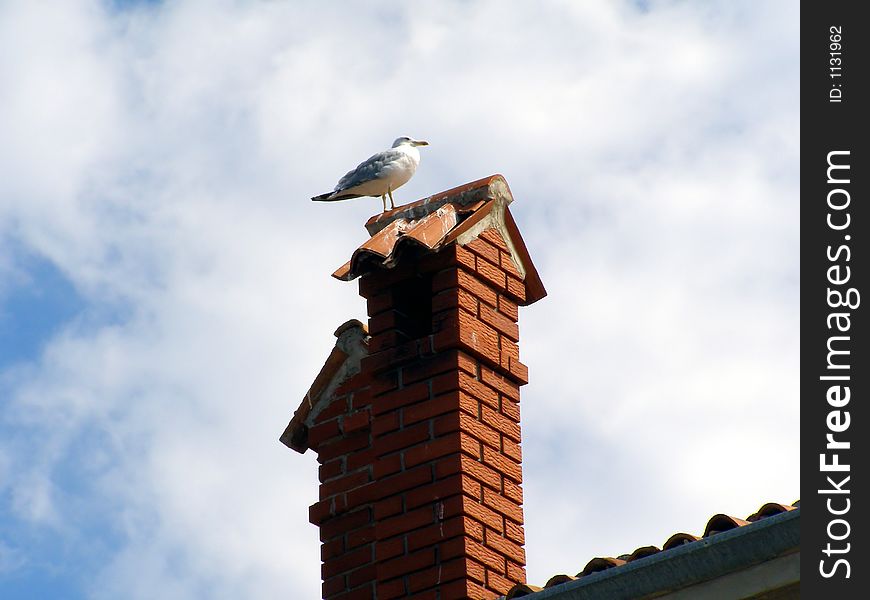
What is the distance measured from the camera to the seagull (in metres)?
12.7

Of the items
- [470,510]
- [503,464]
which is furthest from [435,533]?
[503,464]

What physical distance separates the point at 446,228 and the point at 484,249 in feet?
0.77

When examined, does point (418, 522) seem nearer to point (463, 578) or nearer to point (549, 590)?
point (463, 578)

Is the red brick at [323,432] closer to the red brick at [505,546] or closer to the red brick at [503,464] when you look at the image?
the red brick at [503,464]

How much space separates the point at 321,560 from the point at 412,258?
151 centimetres

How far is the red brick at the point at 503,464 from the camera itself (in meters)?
9.09

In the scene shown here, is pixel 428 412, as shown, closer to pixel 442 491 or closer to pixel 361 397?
pixel 442 491

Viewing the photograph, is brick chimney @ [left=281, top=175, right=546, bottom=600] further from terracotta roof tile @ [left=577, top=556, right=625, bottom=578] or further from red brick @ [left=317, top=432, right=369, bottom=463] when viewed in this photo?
terracotta roof tile @ [left=577, top=556, right=625, bottom=578]

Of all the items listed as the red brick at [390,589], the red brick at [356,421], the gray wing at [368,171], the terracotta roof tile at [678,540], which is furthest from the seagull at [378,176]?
the terracotta roof tile at [678,540]

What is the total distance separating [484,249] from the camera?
9.72 metres

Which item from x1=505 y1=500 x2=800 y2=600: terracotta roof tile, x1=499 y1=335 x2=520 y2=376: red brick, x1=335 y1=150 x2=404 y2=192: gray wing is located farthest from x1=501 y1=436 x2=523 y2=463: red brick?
x1=335 y1=150 x2=404 y2=192: gray wing

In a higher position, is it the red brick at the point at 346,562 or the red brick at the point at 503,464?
the red brick at the point at 503,464

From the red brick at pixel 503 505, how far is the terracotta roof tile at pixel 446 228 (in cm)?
122

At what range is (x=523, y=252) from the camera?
32.7 ft
